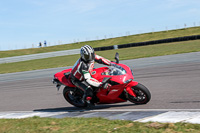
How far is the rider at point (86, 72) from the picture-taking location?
267 inches

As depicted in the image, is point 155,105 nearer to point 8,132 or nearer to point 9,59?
point 8,132

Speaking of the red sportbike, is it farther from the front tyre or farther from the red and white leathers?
the red and white leathers

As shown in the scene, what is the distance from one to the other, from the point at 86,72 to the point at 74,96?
3.61 feet

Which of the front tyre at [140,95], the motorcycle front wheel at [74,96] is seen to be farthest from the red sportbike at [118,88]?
the motorcycle front wheel at [74,96]

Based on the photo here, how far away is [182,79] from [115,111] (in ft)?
14.2

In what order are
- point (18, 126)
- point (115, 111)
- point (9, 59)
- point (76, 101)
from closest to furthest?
point (18, 126) < point (115, 111) < point (76, 101) < point (9, 59)

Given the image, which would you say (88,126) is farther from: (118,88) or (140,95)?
(140,95)

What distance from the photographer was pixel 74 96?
25.1 feet

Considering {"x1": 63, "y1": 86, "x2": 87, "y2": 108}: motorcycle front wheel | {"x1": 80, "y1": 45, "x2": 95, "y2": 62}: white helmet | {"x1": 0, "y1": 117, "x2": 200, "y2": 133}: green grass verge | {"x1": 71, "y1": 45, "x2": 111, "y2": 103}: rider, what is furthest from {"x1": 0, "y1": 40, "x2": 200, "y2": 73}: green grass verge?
{"x1": 0, "y1": 117, "x2": 200, "y2": 133}: green grass verge

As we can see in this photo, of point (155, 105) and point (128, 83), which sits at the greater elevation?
point (128, 83)

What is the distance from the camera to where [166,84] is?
942 centimetres

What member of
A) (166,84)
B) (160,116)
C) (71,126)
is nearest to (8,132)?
(71,126)

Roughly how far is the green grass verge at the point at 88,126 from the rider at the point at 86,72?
1.28 m

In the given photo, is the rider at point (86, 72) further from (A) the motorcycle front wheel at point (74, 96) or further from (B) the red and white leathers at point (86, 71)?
(A) the motorcycle front wheel at point (74, 96)
